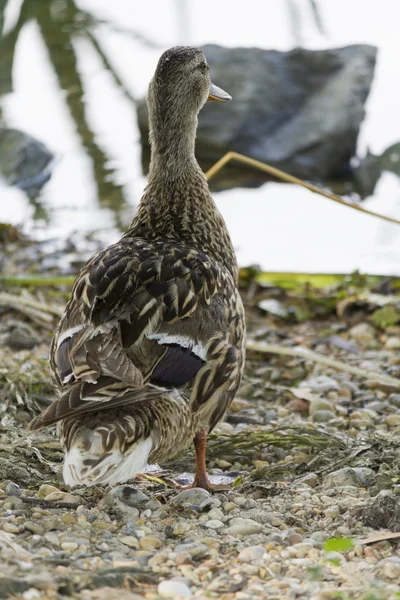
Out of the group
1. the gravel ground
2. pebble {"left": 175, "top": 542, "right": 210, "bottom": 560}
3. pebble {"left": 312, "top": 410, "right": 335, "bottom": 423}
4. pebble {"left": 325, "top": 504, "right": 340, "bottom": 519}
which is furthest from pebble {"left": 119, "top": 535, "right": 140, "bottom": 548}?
pebble {"left": 312, "top": 410, "right": 335, "bottom": 423}

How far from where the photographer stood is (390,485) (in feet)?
12.9

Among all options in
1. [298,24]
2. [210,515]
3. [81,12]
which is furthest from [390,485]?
[81,12]

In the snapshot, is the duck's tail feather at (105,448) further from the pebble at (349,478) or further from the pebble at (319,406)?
the pebble at (319,406)

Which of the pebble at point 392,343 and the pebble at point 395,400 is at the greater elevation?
the pebble at point 395,400

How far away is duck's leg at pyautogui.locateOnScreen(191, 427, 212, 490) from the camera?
435 cm

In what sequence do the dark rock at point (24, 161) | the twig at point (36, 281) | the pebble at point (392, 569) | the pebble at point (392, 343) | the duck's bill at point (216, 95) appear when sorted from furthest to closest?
the dark rock at point (24, 161) → the twig at point (36, 281) → the pebble at point (392, 343) → the duck's bill at point (216, 95) → the pebble at point (392, 569)

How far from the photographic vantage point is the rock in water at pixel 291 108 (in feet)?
34.0

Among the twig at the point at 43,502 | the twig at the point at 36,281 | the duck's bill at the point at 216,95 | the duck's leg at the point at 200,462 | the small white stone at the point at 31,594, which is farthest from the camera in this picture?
the twig at the point at 36,281

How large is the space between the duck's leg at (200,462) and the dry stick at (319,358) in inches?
63.8

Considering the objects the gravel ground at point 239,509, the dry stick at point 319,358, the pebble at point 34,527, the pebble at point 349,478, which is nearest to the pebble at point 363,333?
the dry stick at point 319,358

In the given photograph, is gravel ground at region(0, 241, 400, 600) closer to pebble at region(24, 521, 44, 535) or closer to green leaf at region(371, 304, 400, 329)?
pebble at region(24, 521, 44, 535)

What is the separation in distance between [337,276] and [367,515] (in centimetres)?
404

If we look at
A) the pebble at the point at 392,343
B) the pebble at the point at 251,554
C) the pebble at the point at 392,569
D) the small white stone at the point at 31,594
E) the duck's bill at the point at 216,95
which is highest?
the duck's bill at the point at 216,95

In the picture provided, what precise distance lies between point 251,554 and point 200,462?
3.20 ft
